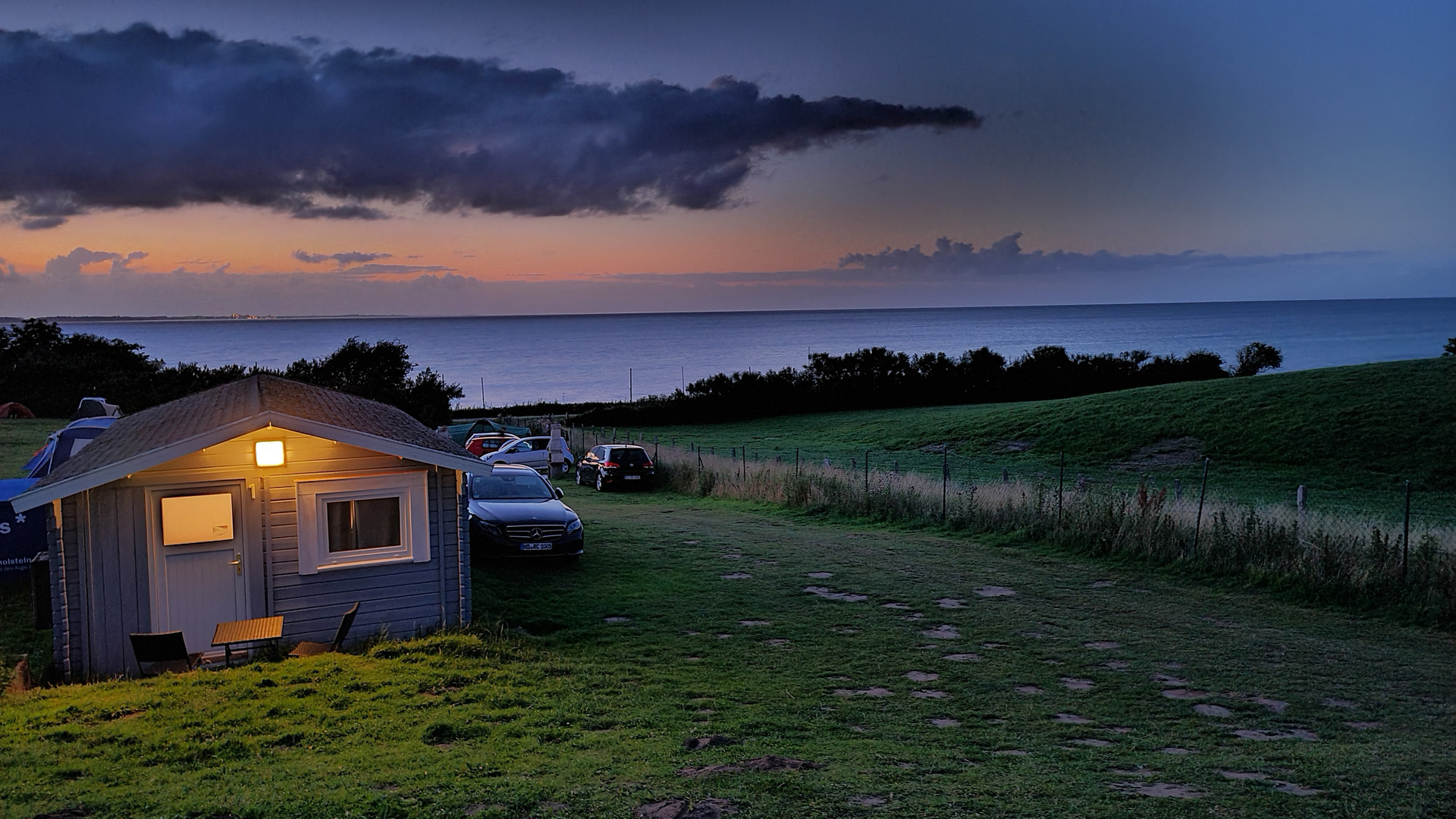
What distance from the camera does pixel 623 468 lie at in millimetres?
26438

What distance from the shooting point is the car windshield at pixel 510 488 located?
15.6 metres

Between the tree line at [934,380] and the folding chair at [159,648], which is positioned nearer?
the folding chair at [159,648]

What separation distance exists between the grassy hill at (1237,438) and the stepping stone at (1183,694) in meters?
16.2

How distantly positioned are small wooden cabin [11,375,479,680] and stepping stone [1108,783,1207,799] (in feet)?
24.1

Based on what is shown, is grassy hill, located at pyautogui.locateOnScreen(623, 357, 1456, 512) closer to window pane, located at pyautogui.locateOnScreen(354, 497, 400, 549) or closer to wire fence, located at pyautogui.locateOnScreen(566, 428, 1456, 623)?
wire fence, located at pyautogui.locateOnScreen(566, 428, 1456, 623)

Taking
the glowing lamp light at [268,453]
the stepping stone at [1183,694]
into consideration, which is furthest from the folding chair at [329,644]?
the stepping stone at [1183,694]

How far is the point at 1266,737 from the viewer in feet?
23.9

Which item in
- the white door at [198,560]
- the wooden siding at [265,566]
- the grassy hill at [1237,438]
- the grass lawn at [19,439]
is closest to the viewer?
the wooden siding at [265,566]

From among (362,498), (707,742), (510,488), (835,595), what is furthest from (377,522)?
(835,595)

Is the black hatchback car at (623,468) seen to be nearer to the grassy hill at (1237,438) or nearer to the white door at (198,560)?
the grassy hill at (1237,438)

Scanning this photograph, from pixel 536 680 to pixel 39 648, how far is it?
18.9ft

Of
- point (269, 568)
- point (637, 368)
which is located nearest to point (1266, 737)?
point (269, 568)

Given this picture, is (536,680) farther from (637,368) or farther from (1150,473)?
(637,368)

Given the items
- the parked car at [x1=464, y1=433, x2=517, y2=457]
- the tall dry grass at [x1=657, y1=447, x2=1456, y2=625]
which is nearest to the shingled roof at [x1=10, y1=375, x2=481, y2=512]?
the tall dry grass at [x1=657, y1=447, x2=1456, y2=625]
